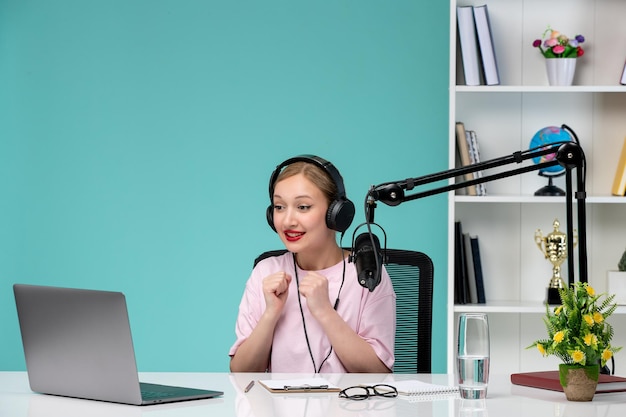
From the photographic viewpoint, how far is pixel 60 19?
3650mm

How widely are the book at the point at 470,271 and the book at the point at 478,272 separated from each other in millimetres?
13

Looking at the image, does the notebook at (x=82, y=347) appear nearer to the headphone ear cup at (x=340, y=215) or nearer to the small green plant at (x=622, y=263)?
the headphone ear cup at (x=340, y=215)

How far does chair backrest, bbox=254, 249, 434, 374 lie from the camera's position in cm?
225

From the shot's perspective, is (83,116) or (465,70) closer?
(465,70)

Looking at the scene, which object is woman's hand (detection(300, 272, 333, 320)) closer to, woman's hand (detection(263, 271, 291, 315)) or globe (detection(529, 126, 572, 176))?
woman's hand (detection(263, 271, 291, 315))

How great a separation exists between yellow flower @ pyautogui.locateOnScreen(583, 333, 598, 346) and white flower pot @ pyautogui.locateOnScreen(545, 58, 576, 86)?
1.79 m

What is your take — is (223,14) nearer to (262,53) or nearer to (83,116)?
(262,53)

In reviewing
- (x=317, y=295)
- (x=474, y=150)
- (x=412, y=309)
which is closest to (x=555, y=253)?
(x=474, y=150)

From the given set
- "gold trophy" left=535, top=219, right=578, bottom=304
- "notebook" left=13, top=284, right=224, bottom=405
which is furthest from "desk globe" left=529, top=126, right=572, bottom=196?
"notebook" left=13, top=284, right=224, bottom=405

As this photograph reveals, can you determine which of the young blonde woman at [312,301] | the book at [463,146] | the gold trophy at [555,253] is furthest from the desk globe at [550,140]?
the young blonde woman at [312,301]

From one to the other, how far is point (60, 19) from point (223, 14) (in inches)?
27.3

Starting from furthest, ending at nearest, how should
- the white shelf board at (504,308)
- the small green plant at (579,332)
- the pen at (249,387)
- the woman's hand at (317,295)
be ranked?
the white shelf board at (504,308) < the woman's hand at (317,295) < the pen at (249,387) < the small green plant at (579,332)

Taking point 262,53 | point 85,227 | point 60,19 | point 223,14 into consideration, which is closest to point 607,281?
point 262,53

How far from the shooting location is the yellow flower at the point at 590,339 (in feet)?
5.26
